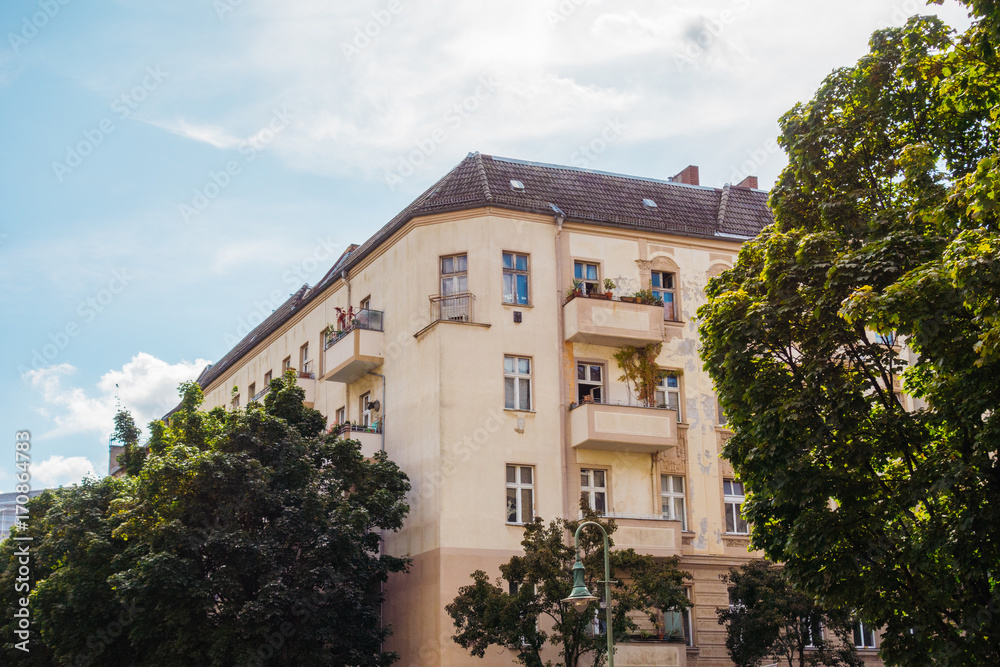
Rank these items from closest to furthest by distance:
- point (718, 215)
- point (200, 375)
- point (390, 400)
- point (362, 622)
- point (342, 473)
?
point (362, 622) < point (342, 473) < point (390, 400) < point (718, 215) < point (200, 375)

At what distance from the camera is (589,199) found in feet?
128

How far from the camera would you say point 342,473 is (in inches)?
1346

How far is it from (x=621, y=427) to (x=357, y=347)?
9396mm

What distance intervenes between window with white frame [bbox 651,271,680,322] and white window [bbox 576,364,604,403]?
3.41m

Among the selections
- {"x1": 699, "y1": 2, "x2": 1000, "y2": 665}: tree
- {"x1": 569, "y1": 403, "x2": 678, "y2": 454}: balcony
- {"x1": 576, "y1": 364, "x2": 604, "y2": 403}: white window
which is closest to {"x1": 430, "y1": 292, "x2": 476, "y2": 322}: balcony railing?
{"x1": 576, "y1": 364, "x2": 604, "y2": 403}: white window

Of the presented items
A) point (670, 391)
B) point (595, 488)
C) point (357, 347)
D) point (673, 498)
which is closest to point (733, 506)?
point (673, 498)

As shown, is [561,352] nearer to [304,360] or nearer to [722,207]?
[722,207]

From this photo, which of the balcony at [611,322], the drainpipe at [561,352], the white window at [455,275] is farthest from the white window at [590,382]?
the white window at [455,275]

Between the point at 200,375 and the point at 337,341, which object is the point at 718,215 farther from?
the point at 200,375

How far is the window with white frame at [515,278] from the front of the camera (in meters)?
36.5

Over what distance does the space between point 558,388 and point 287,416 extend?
8.35 metres

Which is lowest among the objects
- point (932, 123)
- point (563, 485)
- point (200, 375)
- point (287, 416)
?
point (563, 485)

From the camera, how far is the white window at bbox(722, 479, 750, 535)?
36938 mm

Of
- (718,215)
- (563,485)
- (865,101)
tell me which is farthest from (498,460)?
(865,101)
